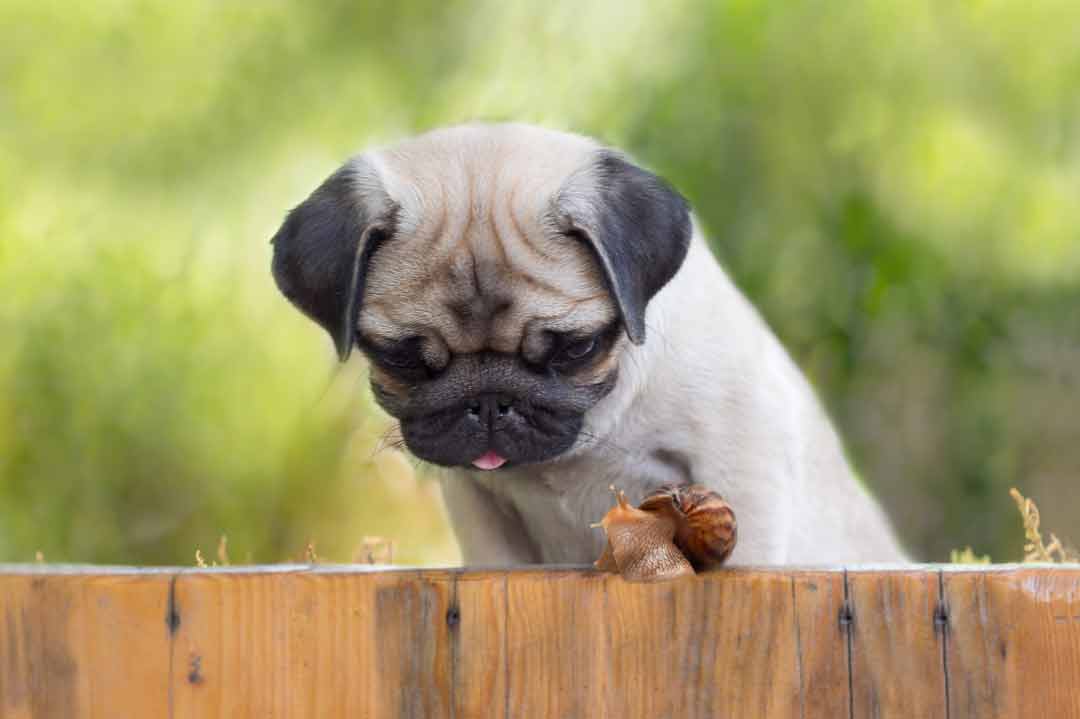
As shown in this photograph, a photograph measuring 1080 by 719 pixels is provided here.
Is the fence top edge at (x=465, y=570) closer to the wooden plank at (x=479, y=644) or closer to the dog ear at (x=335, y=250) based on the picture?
the wooden plank at (x=479, y=644)

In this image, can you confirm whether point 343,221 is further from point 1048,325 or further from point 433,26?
point 1048,325

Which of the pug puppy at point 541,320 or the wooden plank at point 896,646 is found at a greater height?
the pug puppy at point 541,320

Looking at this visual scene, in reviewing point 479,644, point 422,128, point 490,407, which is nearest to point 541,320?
point 490,407

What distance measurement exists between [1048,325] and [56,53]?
5.85m

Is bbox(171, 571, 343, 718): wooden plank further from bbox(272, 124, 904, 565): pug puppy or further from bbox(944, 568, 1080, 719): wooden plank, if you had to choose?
bbox(944, 568, 1080, 719): wooden plank

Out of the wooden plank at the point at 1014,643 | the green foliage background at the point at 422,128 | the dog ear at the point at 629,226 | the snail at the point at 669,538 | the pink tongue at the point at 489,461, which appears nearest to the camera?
the wooden plank at the point at 1014,643

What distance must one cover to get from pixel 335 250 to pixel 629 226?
68 cm

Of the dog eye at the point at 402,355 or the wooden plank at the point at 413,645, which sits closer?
the wooden plank at the point at 413,645

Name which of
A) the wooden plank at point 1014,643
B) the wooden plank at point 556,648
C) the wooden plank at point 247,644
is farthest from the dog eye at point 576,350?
the wooden plank at point 1014,643

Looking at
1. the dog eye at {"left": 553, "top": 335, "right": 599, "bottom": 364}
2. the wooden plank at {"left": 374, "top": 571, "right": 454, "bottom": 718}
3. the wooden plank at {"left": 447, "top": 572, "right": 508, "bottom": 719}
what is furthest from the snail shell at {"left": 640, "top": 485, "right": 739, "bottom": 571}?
the dog eye at {"left": 553, "top": 335, "right": 599, "bottom": 364}

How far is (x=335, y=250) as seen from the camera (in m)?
3.33

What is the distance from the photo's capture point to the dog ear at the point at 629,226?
325cm

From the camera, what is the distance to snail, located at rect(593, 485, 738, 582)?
2602mm

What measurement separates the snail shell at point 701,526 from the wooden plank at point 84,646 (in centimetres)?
94
